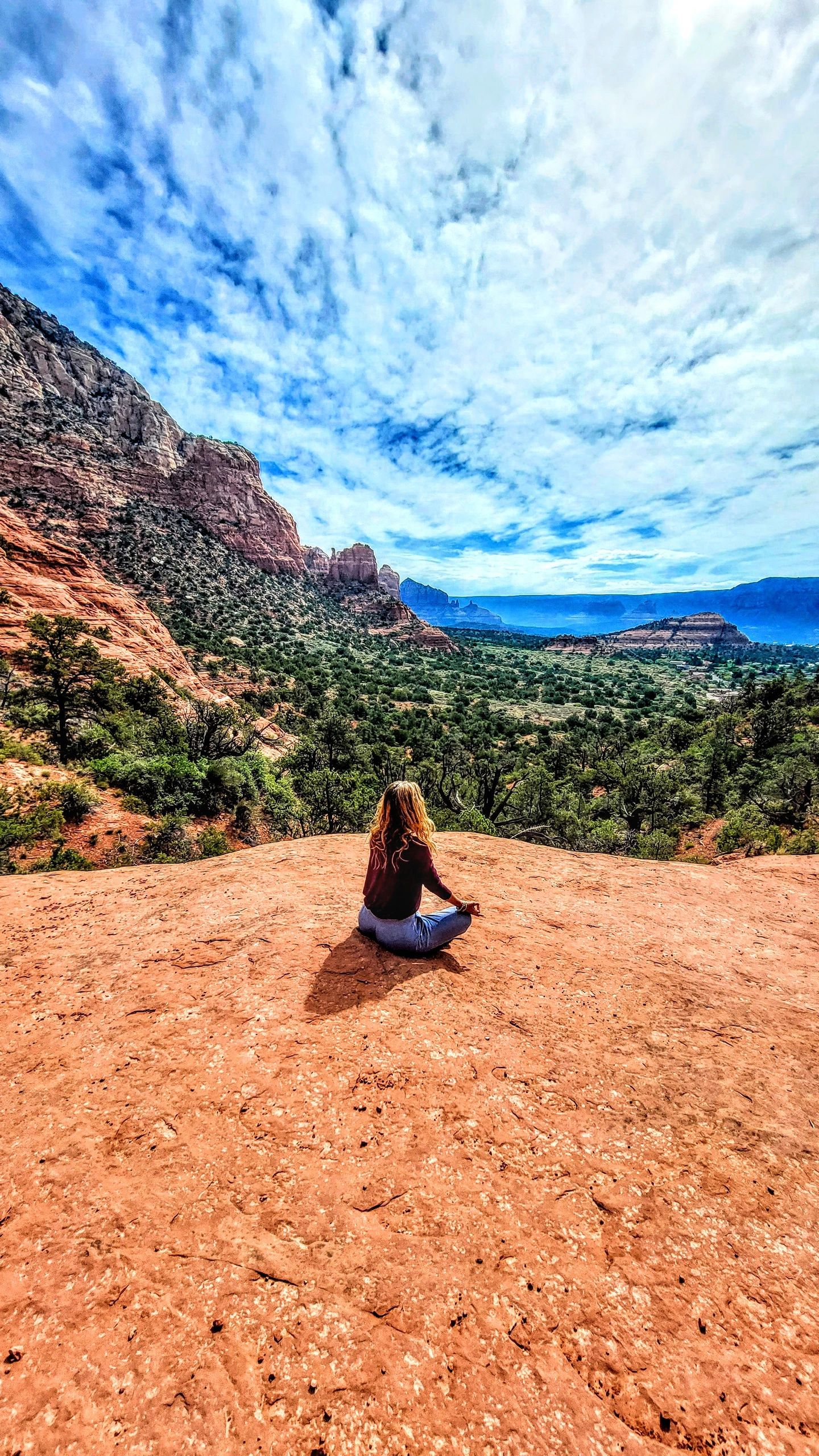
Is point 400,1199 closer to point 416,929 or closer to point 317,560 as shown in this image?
point 416,929

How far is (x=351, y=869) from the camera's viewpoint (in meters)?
6.89

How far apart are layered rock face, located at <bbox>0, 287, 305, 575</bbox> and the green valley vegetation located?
20600mm

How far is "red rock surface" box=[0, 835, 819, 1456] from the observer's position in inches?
68.6

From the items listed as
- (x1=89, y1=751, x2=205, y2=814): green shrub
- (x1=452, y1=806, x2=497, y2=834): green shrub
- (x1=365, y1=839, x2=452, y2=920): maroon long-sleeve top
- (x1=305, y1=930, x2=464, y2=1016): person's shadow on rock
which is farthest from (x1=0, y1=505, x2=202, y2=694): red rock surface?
(x1=365, y1=839, x2=452, y2=920): maroon long-sleeve top

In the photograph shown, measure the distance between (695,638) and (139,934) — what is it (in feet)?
607

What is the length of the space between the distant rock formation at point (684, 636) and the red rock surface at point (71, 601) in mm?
128046

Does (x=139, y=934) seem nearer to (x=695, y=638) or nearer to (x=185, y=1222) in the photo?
(x=185, y=1222)

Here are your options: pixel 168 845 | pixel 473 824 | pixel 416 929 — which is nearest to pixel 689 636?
pixel 473 824

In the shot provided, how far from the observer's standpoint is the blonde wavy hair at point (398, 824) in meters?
4.30

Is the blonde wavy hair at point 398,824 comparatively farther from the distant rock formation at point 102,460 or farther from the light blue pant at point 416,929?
the distant rock formation at point 102,460

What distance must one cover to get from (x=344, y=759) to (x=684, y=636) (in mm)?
165959

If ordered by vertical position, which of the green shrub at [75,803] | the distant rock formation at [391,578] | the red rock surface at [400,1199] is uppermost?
the distant rock formation at [391,578]

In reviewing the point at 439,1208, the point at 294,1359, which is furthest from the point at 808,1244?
the point at 294,1359

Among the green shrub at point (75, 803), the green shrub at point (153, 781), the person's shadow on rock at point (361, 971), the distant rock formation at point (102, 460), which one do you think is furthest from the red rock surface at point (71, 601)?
the person's shadow on rock at point (361, 971)
